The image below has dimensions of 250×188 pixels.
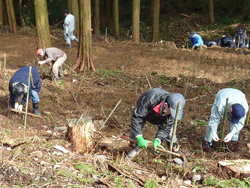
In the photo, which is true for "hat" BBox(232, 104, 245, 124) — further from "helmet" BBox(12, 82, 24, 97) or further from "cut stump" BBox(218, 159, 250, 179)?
"helmet" BBox(12, 82, 24, 97)

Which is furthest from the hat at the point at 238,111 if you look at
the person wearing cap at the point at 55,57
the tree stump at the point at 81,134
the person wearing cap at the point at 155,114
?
the person wearing cap at the point at 55,57

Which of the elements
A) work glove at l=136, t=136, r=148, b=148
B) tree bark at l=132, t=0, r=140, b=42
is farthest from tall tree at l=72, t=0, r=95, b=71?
work glove at l=136, t=136, r=148, b=148

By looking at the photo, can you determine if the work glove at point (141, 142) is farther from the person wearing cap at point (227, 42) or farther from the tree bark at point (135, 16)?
the person wearing cap at point (227, 42)

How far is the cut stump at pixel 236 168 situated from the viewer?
11.8ft

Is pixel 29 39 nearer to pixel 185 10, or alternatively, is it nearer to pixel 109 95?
pixel 109 95

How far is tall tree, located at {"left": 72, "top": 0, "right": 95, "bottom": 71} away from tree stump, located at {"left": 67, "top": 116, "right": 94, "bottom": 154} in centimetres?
470

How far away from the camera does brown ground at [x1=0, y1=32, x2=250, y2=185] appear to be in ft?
13.3

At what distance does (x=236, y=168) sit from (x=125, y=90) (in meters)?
4.15

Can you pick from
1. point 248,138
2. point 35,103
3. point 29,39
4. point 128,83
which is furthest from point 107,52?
point 248,138

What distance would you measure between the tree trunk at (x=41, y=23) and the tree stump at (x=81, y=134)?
4.97 metres

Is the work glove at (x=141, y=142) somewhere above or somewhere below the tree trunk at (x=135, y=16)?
below

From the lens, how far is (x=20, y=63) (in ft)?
32.0

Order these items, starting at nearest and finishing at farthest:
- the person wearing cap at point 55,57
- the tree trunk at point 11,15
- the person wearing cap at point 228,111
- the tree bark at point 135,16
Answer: the person wearing cap at point 228,111, the person wearing cap at point 55,57, the tree bark at point 135,16, the tree trunk at point 11,15

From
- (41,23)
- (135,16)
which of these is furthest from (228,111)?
(135,16)
